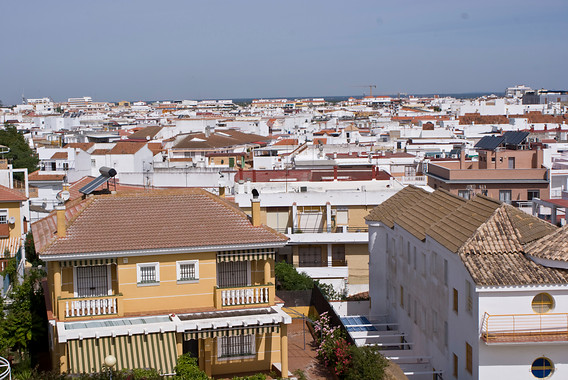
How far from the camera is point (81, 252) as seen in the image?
17.4 m

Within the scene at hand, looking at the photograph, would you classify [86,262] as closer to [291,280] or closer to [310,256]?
[291,280]

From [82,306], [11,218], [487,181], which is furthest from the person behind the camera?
[487,181]

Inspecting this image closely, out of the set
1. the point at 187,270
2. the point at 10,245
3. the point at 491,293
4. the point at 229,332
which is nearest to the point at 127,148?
the point at 10,245

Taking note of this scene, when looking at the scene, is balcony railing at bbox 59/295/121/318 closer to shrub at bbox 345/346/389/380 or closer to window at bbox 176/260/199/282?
window at bbox 176/260/199/282

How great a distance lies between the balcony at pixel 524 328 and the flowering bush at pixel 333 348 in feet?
10.7

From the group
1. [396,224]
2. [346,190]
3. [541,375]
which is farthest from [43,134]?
[541,375]

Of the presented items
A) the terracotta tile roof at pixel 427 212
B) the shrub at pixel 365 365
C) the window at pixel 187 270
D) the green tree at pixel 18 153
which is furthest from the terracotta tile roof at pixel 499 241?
the green tree at pixel 18 153

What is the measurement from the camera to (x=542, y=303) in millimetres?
18938

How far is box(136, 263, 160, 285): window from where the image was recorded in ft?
58.9

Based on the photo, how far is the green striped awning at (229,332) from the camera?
17.2 m

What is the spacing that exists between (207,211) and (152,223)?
4.43 feet

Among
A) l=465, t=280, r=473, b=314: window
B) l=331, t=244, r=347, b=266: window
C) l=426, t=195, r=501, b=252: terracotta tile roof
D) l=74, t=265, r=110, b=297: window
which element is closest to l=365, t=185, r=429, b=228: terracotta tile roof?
l=426, t=195, r=501, b=252: terracotta tile roof

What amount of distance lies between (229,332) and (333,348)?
299 cm

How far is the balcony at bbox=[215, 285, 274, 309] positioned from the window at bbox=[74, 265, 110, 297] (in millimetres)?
2555
